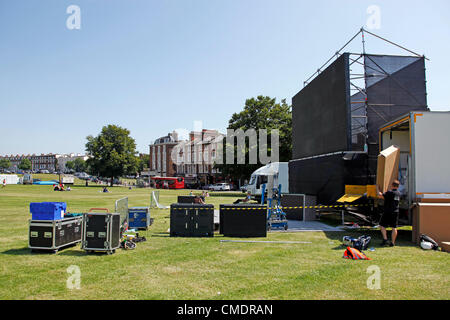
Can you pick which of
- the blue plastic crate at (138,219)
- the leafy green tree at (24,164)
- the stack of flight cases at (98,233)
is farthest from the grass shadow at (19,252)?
the leafy green tree at (24,164)

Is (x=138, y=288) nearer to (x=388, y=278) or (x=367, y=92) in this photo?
(x=388, y=278)

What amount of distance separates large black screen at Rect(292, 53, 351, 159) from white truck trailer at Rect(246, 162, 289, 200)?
6612mm

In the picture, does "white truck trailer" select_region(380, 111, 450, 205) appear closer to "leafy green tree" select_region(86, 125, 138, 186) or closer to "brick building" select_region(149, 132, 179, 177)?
"leafy green tree" select_region(86, 125, 138, 186)

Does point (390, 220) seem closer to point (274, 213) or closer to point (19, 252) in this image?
point (274, 213)

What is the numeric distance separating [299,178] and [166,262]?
13.9m

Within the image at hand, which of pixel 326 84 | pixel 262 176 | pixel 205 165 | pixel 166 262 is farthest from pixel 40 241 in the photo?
pixel 205 165

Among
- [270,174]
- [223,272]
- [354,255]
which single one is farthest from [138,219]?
[270,174]

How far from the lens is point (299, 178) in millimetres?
19797

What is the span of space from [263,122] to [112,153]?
4146cm

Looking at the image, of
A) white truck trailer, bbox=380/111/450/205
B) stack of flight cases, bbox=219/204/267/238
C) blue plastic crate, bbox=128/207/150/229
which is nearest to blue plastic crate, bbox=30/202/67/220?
blue plastic crate, bbox=128/207/150/229

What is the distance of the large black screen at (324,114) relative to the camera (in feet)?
47.2

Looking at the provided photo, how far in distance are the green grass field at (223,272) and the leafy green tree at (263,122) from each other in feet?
124

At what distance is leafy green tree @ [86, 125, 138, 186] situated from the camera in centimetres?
7381

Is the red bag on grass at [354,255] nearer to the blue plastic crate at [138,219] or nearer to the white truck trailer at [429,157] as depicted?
the white truck trailer at [429,157]
